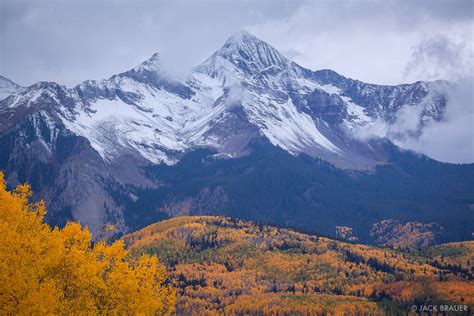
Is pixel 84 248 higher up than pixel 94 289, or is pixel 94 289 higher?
pixel 84 248

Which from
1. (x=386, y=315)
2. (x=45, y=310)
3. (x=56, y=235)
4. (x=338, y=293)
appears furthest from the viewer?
(x=338, y=293)

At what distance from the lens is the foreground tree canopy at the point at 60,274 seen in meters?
52.7

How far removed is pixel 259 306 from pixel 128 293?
116 meters

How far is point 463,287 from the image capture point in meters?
174

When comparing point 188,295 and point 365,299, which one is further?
point 188,295

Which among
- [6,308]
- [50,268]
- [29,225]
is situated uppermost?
[29,225]

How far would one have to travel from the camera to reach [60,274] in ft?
200

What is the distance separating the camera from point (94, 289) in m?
61.0

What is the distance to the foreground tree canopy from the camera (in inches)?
2076

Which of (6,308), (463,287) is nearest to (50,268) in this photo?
(6,308)

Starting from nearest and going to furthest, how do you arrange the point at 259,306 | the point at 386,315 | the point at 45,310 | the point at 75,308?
the point at 45,310, the point at 75,308, the point at 386,315, the point at 259,306

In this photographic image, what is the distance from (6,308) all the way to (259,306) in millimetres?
126434

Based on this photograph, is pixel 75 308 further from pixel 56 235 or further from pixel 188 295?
pixel 188 295

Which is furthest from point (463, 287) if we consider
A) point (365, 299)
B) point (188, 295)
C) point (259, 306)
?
point (188, 295)
